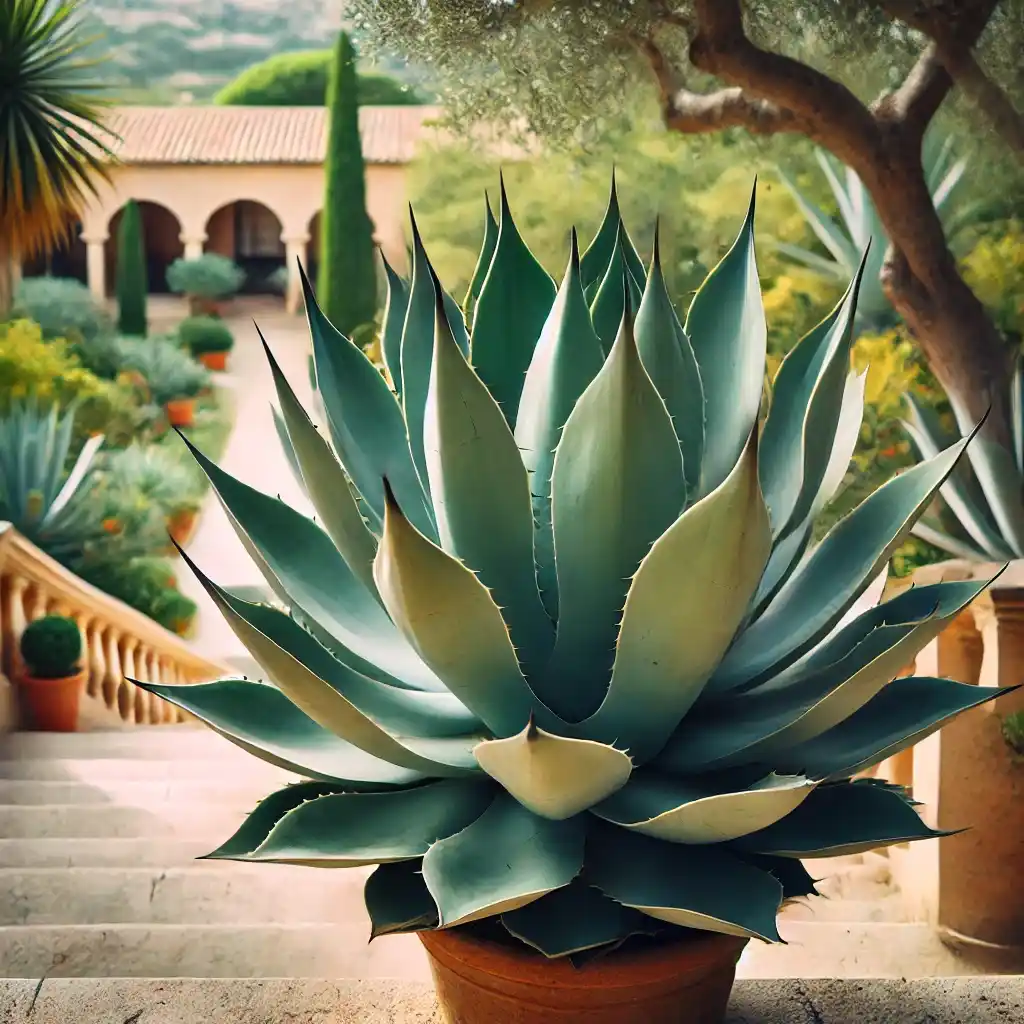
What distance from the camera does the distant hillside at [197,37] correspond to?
22.3 m

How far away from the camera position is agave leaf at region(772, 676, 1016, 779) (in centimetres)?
73

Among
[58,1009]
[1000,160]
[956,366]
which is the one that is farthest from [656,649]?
[1000,160]

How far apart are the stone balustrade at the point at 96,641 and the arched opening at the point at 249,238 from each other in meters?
12.5

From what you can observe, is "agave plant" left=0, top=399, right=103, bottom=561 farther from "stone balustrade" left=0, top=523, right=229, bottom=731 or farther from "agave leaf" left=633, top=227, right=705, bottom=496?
"agave leaf" left=633, top=227, right=705, bottom=496

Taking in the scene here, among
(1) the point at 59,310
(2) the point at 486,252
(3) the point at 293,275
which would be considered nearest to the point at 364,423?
(2) the point at 486,252

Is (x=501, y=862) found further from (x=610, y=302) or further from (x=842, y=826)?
(x=610, y=302)

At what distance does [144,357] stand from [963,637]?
11.4 meters

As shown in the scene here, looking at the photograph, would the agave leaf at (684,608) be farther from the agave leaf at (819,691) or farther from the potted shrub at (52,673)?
the potted shrub at (52,673)

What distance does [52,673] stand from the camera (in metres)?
4.96

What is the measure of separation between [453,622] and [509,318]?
0.27 metres

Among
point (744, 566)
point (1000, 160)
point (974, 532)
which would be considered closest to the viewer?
point (744, 566)

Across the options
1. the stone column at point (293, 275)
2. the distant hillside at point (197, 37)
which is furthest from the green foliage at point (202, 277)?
the distant hillside at point (197, 37)

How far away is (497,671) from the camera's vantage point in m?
0.71

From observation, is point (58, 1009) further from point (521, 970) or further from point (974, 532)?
point (974, 532)
